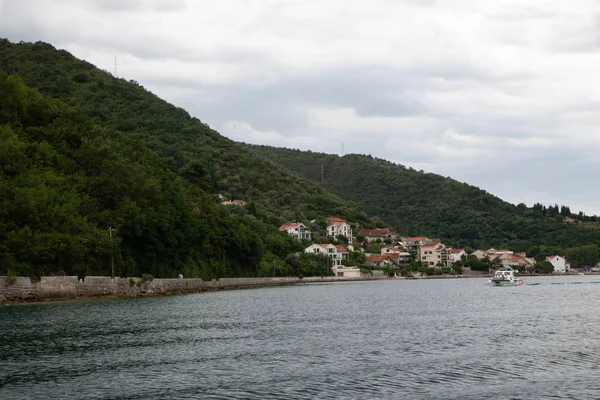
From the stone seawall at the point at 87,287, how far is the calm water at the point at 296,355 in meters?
5.01

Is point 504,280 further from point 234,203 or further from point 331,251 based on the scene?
point 234,203

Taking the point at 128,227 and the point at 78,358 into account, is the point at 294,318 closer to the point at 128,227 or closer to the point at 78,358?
the point at 78,358

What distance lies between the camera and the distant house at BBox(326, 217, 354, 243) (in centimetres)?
18762

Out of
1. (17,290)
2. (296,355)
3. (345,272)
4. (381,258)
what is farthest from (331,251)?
(296,355)

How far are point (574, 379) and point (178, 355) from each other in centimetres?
1736

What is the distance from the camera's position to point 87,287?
237 feet

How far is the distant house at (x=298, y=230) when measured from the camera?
16750cm

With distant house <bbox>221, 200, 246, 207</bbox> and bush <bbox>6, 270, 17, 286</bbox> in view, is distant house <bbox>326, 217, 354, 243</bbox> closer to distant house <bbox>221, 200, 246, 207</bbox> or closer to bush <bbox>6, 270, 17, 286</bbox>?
distant house <bbox>221, 200, 246, 207</bbox>

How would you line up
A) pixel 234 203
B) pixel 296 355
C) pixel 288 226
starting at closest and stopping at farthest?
pixel 296 355
pixel 234 203
pixel 288 226

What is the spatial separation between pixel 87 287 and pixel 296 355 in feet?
144

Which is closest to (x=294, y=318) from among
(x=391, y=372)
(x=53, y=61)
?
(x=391, y=372)

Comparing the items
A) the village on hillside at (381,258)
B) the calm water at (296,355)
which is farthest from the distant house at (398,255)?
the calm water at (296,355)

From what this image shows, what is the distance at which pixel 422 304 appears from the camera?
7056cm

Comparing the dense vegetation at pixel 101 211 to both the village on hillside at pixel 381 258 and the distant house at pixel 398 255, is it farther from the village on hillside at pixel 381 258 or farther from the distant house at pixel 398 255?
the distant house at pixel 398 255
